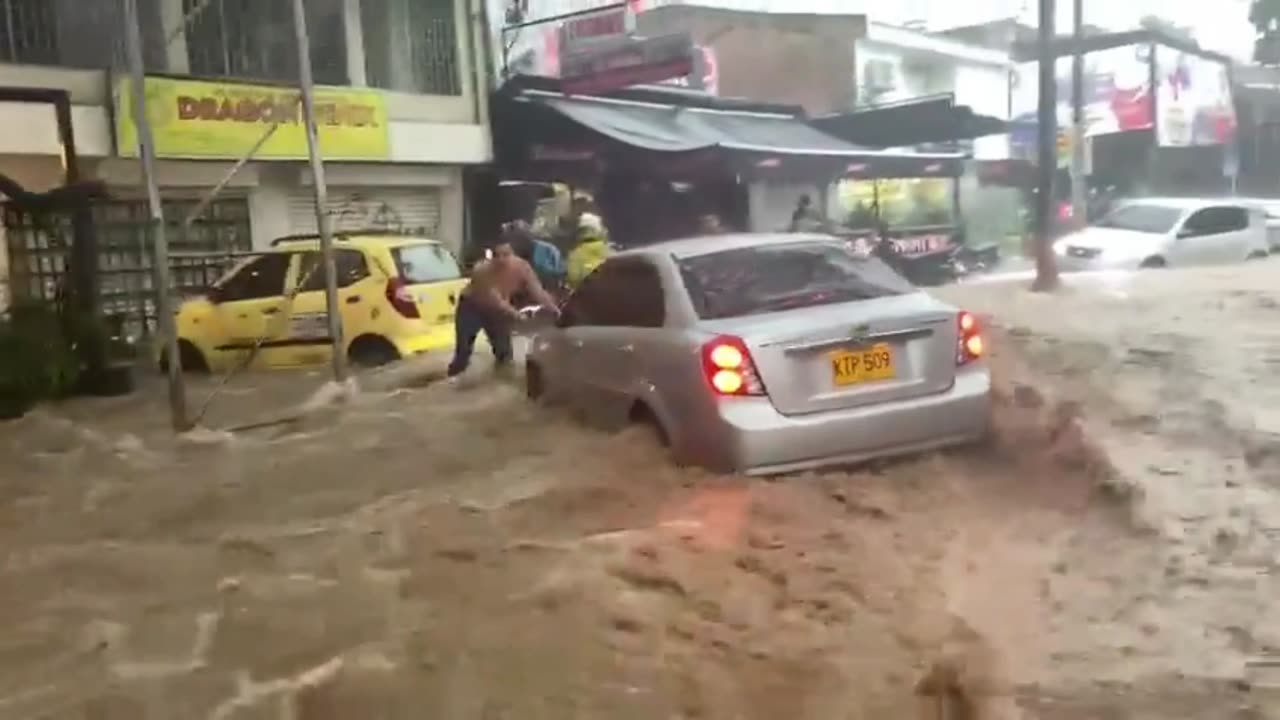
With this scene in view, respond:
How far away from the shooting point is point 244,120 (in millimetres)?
13797

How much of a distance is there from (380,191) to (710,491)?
11.0 m

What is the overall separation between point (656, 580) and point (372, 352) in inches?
276

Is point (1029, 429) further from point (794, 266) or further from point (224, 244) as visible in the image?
point (224, 244)

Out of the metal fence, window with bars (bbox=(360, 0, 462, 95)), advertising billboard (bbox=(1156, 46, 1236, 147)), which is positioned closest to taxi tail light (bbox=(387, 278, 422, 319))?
the metal fence

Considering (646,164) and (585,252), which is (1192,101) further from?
(585,252)

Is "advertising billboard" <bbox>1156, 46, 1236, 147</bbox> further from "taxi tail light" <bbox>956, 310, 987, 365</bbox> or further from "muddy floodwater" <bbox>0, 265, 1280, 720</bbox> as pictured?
"taxi tail light" <bbox>956, 310, 987, 365</bbox>

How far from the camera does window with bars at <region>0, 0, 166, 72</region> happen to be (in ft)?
40.8

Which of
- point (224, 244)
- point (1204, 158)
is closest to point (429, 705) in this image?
point (224, 244)

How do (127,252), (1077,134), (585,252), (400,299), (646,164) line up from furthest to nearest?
(1077,134), (646,164), (127,252), (585,252), (400,299)

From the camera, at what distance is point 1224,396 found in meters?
7.61

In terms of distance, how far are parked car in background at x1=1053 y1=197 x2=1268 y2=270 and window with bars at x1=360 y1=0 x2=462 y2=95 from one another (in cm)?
773

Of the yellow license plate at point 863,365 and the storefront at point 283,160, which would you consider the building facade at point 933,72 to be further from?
the yellow license plate at point 863,365

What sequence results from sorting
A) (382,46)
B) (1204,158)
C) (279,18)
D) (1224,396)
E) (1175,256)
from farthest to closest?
(1204,158) → (1175,256) → (382,46) → (279,18) → (1224,396)

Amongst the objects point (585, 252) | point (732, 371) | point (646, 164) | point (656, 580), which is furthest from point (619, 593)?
point (646, 164)
